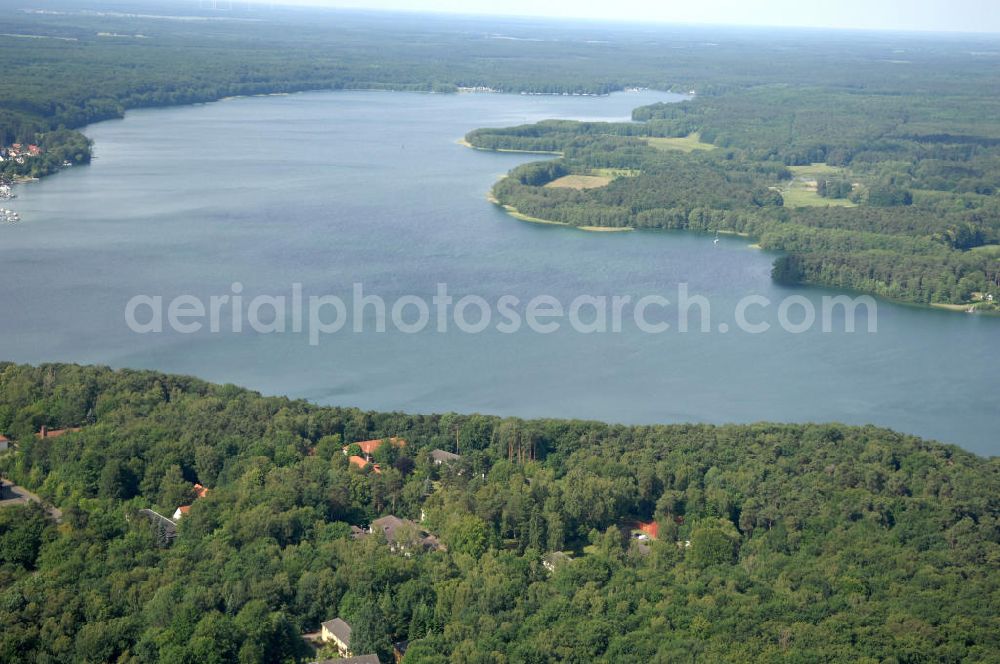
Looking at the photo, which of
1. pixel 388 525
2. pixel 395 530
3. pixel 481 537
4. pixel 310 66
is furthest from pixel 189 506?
Result: pixel 310 66

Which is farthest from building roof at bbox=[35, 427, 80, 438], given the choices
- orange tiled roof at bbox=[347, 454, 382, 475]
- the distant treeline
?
the distant treeline

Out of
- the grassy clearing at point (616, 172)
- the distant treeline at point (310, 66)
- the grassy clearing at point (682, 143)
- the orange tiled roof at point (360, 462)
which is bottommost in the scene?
the orange tiled roof at point (360, 462)

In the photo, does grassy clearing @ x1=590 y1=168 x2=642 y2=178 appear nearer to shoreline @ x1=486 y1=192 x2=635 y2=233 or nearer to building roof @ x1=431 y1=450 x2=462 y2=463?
shoreline @ x1=486 y1=192 x2=635 y2=233

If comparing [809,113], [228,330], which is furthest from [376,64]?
[228,330]

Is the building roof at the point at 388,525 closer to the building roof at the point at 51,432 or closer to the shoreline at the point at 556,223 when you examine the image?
the building roof at the point at 51,432

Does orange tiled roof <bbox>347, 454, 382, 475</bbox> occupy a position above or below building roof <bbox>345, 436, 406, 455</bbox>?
below

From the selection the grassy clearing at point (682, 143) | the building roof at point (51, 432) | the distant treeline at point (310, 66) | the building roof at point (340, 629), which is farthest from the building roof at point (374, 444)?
the grassy clearing at point (682, 143)
